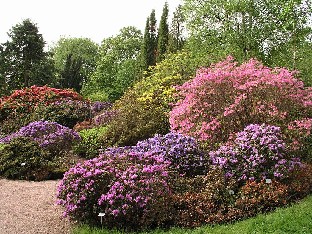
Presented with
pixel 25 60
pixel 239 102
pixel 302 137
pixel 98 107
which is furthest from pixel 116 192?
pixel 25 60

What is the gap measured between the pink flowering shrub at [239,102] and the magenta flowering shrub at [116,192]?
2.92 m

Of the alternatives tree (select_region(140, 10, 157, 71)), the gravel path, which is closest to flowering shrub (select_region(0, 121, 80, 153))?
the gravel path

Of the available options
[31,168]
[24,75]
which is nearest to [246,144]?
[31,168]

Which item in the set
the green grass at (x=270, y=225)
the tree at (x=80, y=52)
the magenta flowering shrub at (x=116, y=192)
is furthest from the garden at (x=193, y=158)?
the tree at (x=80, y=52)

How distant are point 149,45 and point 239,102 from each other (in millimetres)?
23817

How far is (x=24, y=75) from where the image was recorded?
109 feet

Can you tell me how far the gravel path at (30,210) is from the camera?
23.0 ft

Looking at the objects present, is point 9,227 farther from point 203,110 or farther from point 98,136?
point 98,136

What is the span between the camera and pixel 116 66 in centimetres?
4112

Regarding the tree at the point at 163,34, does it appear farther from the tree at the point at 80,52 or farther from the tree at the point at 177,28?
the tree at the point at 80,52

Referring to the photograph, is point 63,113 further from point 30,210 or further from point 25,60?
point 25,60

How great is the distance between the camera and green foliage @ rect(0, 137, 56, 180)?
11242 millimetres

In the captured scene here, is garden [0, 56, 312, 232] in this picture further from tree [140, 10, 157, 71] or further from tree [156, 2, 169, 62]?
tree [140, 10, 157, 71]

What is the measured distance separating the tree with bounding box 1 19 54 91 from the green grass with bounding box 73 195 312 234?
27.6 m
